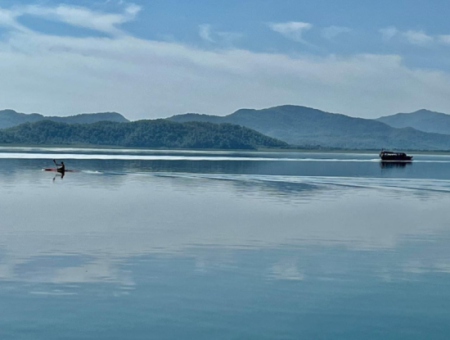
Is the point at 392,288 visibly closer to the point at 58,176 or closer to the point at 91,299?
the point at 91,299

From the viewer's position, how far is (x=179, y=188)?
7456 cm

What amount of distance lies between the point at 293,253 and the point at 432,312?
10.8 m

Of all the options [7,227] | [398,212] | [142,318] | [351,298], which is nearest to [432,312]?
[351,298]

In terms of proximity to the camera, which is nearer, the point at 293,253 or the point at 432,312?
the point at 432,312

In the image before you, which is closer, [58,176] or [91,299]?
[91,299]

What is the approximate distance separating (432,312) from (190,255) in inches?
491

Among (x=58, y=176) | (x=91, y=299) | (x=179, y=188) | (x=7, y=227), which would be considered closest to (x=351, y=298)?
(x=91, y=299)

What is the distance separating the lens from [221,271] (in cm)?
2814

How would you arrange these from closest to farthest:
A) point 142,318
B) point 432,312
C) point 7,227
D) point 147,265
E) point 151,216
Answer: point 142,318
point 432,312
point 147,265
point 7,227
point 151,216

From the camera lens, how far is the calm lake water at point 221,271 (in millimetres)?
20859

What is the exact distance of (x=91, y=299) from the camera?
23125 mm

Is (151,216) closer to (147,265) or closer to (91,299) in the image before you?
(147,265)

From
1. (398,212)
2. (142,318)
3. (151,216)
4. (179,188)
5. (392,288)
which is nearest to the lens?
(142,318)

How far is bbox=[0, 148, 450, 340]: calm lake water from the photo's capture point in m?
20.9
